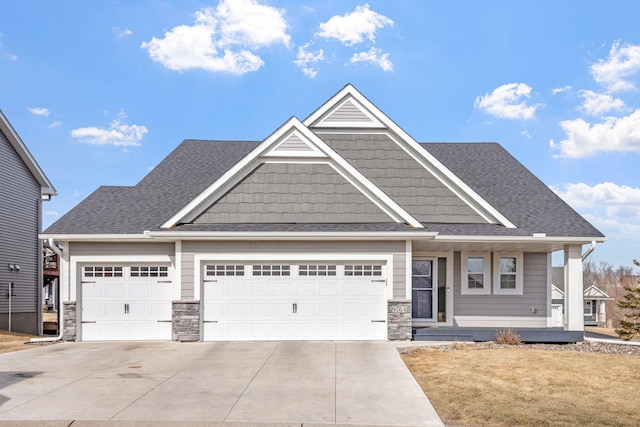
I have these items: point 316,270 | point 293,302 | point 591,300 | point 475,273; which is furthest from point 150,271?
point 591,300

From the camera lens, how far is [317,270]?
51.0 ft

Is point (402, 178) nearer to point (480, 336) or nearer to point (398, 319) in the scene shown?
point (398, 319)

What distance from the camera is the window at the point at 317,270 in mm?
15531

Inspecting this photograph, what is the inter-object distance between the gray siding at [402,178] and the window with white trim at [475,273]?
146 cm

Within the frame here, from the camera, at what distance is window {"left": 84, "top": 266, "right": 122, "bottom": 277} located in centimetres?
1617

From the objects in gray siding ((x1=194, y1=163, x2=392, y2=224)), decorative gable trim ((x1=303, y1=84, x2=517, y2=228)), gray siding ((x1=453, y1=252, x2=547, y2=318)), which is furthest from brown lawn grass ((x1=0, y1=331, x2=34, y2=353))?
gray siding ((x1=453, y1=252, x2=547, y2=318))

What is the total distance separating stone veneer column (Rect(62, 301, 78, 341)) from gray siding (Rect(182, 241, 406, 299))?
3298mm

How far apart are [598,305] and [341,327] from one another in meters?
42.6

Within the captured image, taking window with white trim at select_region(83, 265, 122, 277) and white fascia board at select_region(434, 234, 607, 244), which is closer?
white fascia board at select_region(434, 234, 607, 244)

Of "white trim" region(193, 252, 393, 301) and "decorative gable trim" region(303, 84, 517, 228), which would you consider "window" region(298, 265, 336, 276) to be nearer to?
"white trim" region(193, 252, 393, 301)

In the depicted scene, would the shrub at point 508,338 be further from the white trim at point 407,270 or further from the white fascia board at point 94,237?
the white fascia board at point 94,237

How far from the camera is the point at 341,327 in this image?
15.4 meters

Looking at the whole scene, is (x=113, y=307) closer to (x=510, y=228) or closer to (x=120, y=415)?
(x=120, y=415)

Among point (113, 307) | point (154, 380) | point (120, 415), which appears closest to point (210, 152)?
point (113, 307)
